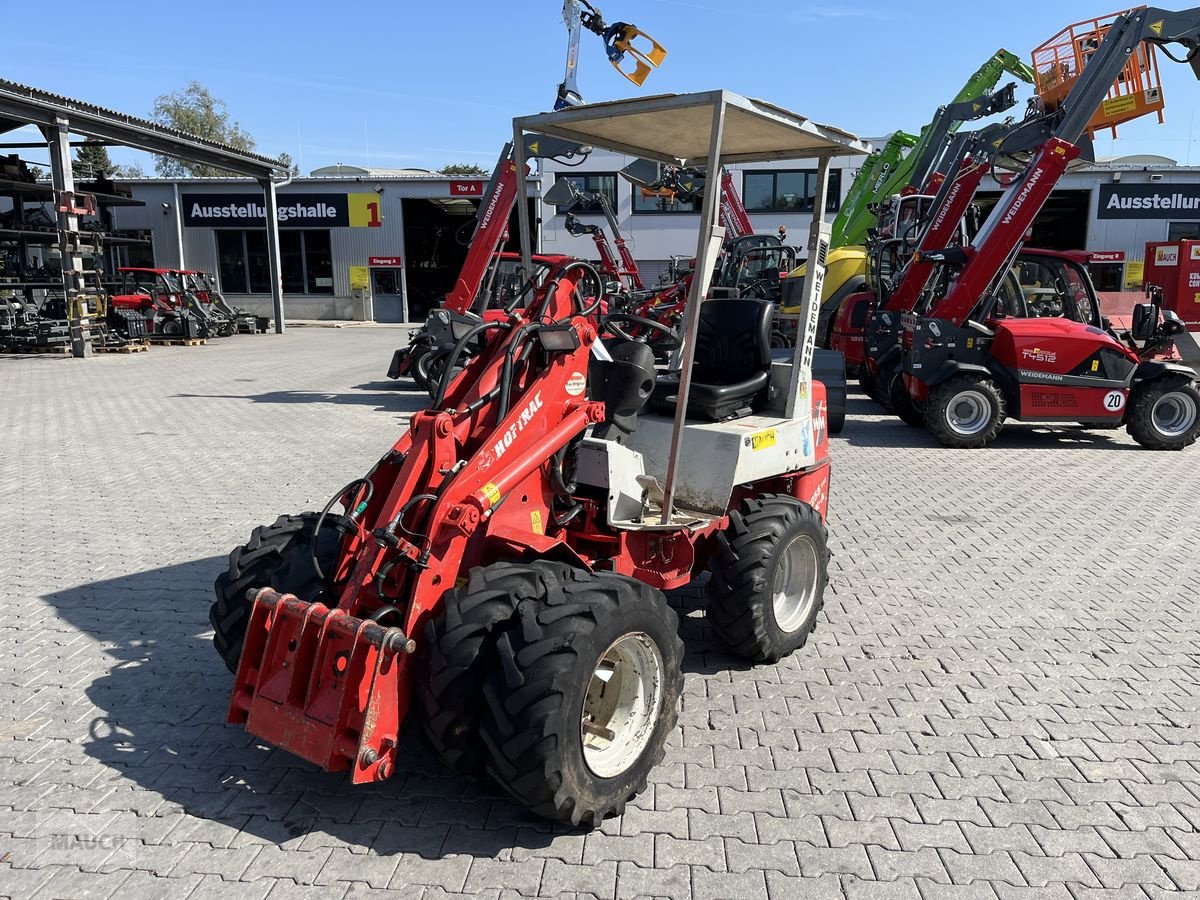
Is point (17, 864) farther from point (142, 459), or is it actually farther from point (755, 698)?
point (142, 459)

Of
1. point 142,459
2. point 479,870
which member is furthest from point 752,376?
point 142,459

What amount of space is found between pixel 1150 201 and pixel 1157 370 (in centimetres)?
2733

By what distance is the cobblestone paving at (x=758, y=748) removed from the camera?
2.87m

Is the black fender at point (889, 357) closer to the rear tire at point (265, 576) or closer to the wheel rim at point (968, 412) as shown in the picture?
the wheel rim at point (968, 412)

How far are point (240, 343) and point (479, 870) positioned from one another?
23441mm

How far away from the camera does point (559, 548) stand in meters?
3.59

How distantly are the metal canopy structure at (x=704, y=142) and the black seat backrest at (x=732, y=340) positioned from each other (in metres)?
0.21

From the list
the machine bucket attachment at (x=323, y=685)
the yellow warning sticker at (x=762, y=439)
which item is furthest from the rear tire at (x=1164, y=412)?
the machine bucket attachment at (x=323, y=685)

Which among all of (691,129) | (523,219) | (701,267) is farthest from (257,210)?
(701,267)

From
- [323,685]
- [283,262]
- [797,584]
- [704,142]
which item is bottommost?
[797,584]

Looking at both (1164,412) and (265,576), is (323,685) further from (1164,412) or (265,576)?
(1164,412)

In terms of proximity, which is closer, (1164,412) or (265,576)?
(265,576)

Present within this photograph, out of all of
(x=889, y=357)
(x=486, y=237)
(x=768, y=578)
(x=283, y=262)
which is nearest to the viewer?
(x=768, y=578)

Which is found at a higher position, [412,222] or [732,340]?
[412,222]
